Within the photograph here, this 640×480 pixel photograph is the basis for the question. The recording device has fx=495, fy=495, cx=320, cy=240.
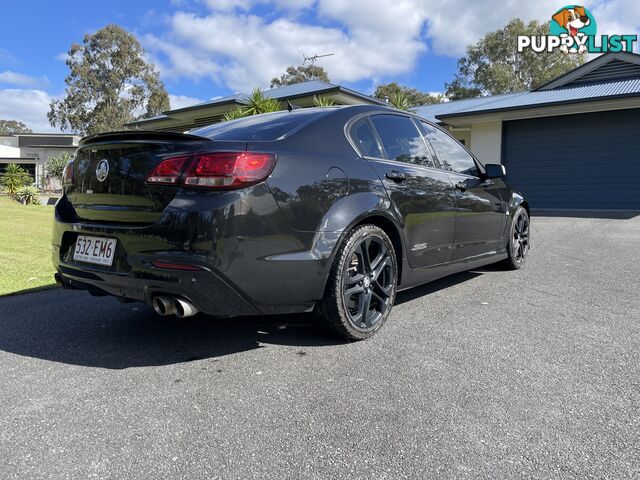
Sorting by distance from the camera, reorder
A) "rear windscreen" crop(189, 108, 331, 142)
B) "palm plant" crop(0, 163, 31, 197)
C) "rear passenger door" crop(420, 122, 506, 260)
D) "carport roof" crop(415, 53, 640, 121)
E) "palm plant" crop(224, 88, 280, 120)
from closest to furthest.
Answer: "rear windscreen" crop(189, 108, 331, 142) < "rear passenger door" crop(420, 122, 506, 260) < "carport roof" crop(415, 53, 640, 121) < "palm plant" crop(224, 88, 280, 120) < "palm plant" crop(0, 163, 31, 197)

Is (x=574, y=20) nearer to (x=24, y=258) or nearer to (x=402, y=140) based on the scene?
(x=402, y=140)

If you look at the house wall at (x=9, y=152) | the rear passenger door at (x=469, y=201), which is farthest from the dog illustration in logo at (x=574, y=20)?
the house wall at (x=9, y=152)

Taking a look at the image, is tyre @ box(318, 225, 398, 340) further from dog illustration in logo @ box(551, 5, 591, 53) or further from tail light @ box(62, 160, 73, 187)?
dog illustration in logo @ box(551, 5, 591, 53)

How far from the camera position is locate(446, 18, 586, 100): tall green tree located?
1592 inches

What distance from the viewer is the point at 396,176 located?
141 inches

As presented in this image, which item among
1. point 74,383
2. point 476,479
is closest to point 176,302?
point 74,383

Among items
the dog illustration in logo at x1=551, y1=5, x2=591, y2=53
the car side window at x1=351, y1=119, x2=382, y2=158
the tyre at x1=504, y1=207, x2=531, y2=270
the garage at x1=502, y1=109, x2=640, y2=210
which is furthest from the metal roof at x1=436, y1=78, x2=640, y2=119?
the car side window at x1=351, y1=119, x2=382, y2=158

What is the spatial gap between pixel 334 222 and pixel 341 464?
1485 millimetres

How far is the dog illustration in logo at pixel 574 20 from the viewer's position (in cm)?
2322

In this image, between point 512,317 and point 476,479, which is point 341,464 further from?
point 512,317

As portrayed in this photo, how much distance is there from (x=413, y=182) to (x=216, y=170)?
1.70m

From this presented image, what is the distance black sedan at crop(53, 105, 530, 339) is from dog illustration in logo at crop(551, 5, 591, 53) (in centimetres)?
2395

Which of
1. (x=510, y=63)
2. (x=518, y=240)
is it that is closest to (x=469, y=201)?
(x=518, y=240)

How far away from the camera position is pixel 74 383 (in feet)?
8.86
